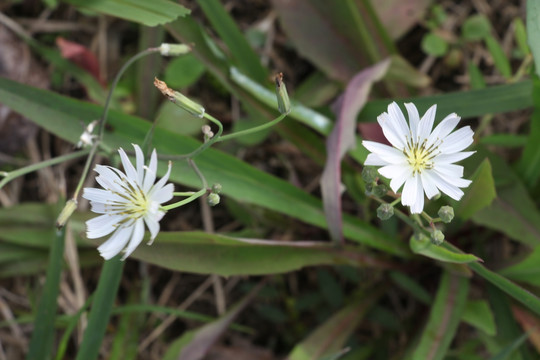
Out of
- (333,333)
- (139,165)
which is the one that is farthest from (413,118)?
(333,333)

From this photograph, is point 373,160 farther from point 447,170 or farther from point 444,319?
point 444,319

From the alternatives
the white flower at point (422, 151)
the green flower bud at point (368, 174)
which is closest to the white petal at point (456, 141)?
the white flower at point (422, 151)

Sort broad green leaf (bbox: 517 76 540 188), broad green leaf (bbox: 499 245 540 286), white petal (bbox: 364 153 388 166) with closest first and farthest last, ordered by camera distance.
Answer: white petal (bbox: 364 153 388 166), broad green leaf (bbox: 499 245 540 286), broad green leaf (bbox: 517 76 540 188)

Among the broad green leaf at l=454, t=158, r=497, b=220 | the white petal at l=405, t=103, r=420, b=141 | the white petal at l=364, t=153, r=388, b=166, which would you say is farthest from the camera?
the broad green leaf at l=454, t=158, r=497, b=220

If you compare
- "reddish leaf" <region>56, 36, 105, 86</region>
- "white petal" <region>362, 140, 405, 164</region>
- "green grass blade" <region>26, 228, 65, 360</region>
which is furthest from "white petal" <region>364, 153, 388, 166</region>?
"reddish leaf" <region>56, 36, 105, 86</region>

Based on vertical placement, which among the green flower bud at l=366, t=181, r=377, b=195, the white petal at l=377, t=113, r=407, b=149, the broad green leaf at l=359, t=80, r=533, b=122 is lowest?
the green flower bud at l=366, t=181, r=377, b=195

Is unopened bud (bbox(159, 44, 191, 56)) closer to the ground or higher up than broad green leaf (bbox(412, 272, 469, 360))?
higher up

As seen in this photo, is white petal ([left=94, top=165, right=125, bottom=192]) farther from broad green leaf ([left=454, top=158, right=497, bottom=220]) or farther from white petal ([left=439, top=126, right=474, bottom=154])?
broad green leaf ([left=454, top=158, right=497, bottom=220])
